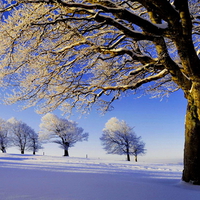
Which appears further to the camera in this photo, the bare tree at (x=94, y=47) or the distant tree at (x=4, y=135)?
the distant tree at (x=4, y=135)

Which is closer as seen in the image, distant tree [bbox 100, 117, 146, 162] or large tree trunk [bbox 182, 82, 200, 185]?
large tree trunk [bbox 182, 82, 200, 185]

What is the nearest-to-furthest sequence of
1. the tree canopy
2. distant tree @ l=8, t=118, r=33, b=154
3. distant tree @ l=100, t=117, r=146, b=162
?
the tree canopy → distant tree @ l=100, t=117, r=146, b=162 → distant tree @ l=8, t=118, r=33, b=154

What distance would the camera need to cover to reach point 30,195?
8.79 ft

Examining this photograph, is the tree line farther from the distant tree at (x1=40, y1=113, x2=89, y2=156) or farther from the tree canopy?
the tree canopy

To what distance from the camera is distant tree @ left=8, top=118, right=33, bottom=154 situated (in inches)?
1428

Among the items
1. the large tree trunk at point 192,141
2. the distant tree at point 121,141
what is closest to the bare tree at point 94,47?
the large tree trunk at point 192,141

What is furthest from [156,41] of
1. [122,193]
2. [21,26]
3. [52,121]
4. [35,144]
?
[35,144]

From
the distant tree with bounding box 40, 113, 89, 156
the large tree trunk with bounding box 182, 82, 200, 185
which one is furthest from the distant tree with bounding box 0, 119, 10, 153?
the large tree trunk with bounding box 182, 82, 200, 185

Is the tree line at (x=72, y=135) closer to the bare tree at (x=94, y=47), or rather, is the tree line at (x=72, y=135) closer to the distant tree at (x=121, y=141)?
the distant tree at (x=121, y=141)

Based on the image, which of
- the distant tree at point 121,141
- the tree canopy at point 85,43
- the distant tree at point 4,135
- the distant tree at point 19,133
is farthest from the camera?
the distant tree at point 19,133

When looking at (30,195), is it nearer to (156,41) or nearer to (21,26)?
(21,26)

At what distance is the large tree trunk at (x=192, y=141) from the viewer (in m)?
4.94

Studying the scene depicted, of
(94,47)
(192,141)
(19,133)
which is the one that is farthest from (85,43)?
(19,133)

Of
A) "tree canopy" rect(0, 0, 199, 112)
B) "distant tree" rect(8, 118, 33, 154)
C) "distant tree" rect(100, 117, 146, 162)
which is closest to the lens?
"tree canopy" rect(0, 0, 199, 112)
